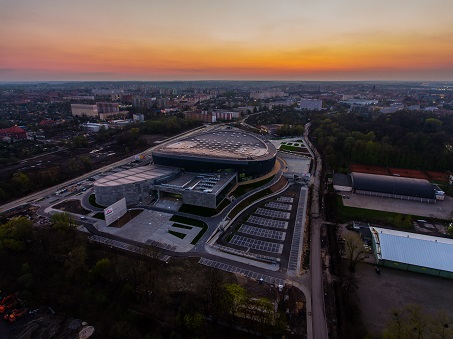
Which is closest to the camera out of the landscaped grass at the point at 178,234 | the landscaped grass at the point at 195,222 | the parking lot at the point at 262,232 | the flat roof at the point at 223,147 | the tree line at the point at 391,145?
the landscaped grass at the point at 178,234

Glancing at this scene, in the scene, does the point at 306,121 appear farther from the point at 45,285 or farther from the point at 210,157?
the point at 45,285

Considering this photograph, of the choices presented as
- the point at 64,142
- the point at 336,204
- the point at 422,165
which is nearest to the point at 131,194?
the point at 336,204

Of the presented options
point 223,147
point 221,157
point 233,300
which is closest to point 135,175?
point 221,157

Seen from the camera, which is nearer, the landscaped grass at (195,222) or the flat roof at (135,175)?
the landscaped grass at (195,222)

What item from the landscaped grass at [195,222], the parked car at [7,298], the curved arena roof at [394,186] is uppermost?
the curved arena roof at [394,186]

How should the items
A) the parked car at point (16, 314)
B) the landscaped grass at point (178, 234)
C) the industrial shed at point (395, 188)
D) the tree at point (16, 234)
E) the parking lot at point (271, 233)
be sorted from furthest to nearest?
the industrial shed at point (395, 188) → the landscaped grass at point (178, 234) → the parking lot at point (271, 233) → the tree at point (16, 234) → the parked car at point (16, 314)

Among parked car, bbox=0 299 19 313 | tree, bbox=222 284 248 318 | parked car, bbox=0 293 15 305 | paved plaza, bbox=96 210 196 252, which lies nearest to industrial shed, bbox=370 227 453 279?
tree, bbox=222 284 248 318

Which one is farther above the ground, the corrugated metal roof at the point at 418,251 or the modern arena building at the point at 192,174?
the modern arena building at the point at 192,174

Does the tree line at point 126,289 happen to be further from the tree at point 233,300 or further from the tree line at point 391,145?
the tree line at point 391,145

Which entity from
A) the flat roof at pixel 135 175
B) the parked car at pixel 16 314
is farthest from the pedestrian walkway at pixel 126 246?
the parked car at pixel 16 314
